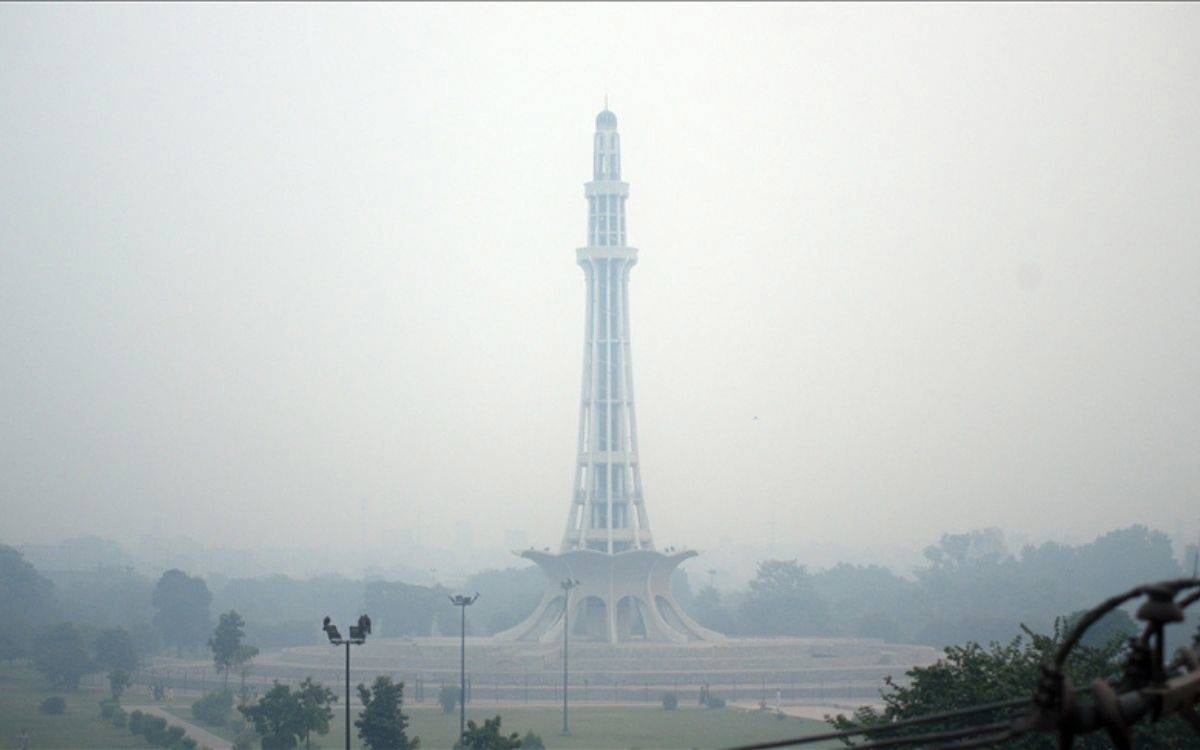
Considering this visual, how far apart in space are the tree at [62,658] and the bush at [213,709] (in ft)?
24.1

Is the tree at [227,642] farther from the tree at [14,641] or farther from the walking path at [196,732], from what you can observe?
the tree at [14,641]

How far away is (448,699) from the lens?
170 ft

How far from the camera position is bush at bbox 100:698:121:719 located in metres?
47.6

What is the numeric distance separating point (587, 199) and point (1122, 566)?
136ft

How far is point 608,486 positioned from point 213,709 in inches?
1121

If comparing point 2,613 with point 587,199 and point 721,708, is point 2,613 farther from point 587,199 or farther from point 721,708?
point 721,708

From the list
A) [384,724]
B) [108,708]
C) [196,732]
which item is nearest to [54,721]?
[108,708]

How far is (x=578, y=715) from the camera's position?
5112cm

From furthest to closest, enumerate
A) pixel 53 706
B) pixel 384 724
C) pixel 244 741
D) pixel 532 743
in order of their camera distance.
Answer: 1. pixel 53 706
2. pixel 244 741
3. pixel 532 743
4. pixel 384 724

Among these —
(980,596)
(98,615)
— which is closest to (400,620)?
(98,615)

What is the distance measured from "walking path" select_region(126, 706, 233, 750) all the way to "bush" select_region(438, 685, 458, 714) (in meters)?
7.55

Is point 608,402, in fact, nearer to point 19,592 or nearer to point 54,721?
point 19,592

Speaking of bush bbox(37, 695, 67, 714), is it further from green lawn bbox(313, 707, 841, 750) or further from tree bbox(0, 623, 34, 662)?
tree bbox(0, 623, 34, 662)

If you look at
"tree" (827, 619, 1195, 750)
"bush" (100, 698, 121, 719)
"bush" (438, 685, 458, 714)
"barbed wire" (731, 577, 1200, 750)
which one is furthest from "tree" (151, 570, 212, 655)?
"barbed wire" (731, 577, 1200, 750)
